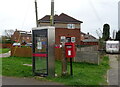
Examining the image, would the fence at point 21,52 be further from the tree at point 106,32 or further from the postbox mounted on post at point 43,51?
the tree at point 106,32

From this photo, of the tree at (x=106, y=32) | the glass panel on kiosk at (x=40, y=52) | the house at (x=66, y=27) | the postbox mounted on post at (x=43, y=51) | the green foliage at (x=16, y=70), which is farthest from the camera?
the tree at (x=106, y=32)

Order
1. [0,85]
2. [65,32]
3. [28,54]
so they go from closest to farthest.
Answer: [0,85] < [28,54] < [65,32]

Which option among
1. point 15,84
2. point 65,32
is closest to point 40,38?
point 15,84

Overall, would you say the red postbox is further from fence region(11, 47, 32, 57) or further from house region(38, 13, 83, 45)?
house region(38, 13, 83, 45)

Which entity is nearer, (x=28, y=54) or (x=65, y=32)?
(x=28, y=54)

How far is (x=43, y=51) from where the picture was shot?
9914mm

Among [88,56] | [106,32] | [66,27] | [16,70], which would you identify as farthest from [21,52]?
[106,32]

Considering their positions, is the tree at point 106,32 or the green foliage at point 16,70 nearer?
the green foliage at point 16,70

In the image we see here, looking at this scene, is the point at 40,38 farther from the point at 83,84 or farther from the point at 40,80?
the point at 83,84

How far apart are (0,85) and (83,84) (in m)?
2.97

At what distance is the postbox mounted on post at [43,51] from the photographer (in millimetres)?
9500

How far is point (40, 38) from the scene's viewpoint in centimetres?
1015

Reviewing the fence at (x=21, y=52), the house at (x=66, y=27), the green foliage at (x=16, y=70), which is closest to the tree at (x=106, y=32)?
the house at (x=66, y=27)

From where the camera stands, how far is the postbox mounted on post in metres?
9.50
